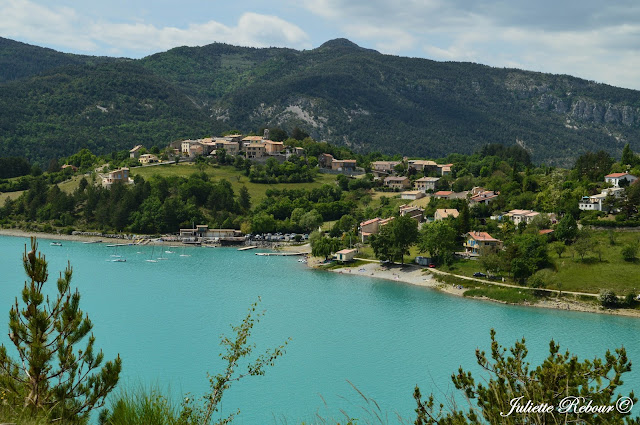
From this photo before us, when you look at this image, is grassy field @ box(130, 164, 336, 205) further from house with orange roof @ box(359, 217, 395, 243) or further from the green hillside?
the green hillside

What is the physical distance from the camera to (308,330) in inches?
1142

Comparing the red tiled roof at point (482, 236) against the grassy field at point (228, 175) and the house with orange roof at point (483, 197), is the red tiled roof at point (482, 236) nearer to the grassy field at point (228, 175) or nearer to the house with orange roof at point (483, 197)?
the house with orange roof at point (483, 197)

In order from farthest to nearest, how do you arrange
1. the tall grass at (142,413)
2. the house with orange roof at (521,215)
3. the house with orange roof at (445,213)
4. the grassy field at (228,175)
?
the grassy field at (228,175), the house with orange roof at (445,213), the house with orange roof at (521,215), the tall grass at (142,413)

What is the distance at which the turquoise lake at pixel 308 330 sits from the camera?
2181 cm

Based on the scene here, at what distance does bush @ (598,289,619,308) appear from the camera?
103ft

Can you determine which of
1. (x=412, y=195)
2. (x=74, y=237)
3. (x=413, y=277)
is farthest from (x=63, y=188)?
(x=413, y=277)

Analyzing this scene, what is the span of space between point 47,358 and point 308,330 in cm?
2133

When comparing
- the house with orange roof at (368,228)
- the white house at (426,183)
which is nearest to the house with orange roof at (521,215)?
the house with orange roof at (368,228)

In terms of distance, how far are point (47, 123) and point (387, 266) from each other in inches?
3104

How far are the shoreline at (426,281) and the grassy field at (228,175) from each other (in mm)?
22585

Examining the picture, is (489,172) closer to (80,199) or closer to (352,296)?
(352,296)

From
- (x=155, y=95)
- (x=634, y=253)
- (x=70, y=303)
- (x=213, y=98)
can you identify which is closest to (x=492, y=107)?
(x=213, y=98)
